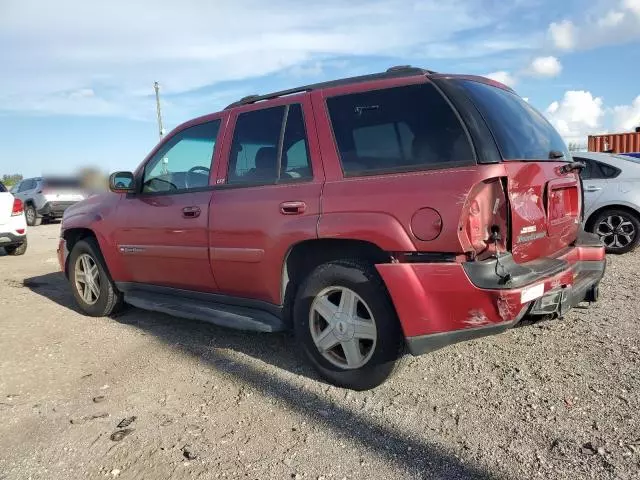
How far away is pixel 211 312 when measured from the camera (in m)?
3.87

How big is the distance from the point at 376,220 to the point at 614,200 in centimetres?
578

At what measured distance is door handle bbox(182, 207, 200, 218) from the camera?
3.96 m

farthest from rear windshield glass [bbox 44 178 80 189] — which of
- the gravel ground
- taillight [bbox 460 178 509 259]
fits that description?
taillight [bbox 460 178 509 259]

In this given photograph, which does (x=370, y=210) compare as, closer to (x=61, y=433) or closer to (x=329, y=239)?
(x=329, y=239)

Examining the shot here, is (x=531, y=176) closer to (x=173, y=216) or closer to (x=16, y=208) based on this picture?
(x=173, y=216)

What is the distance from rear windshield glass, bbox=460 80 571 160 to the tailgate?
0.09 meters

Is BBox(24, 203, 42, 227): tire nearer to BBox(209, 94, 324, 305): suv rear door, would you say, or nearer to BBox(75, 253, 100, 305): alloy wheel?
BBox(75, 253, 100, 305): alloy wheel

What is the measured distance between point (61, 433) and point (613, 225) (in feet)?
23.8

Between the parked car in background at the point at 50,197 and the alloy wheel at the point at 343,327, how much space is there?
15.6 m

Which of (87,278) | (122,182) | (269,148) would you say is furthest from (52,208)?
(269,148)

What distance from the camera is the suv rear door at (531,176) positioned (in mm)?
2859

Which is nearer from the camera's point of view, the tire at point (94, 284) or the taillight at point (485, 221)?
the taillight at point (485, 221)

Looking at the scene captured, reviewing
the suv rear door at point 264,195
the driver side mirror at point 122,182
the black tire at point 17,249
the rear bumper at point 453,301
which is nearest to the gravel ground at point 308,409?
the rear bumper at point 453,301

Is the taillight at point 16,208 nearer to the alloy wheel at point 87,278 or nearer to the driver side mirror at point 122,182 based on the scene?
the alloy wheel at point 87,278
